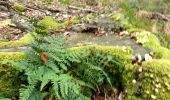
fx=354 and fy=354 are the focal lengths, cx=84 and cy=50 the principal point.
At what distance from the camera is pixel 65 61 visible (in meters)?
3.95

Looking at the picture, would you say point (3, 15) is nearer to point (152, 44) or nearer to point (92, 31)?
point (92, 31)

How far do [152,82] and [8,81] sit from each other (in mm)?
1659

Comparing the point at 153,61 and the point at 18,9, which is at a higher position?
the point at 153,61

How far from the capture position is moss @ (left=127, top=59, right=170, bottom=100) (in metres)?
3.99

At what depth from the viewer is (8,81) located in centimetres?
411

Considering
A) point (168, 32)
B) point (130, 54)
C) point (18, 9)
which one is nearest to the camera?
point (130, 54)

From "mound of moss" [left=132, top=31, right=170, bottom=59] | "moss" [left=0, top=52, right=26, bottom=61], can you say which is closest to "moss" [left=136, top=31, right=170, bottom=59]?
"mound of moss" [left=132, top=31, right=170, bottom=59]

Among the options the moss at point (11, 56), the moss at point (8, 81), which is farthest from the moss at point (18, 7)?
the moss at point (8, 81)

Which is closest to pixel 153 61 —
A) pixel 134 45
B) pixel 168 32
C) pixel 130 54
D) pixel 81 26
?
pixel 130 54

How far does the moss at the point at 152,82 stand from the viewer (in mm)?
3994

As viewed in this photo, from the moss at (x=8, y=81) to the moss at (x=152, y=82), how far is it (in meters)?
1.32

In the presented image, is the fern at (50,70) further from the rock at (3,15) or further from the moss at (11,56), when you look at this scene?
the rock at (3,15)

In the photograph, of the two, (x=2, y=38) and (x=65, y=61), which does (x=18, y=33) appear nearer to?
(x=2, y=38)

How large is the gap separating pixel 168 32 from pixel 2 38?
2.95 meters
